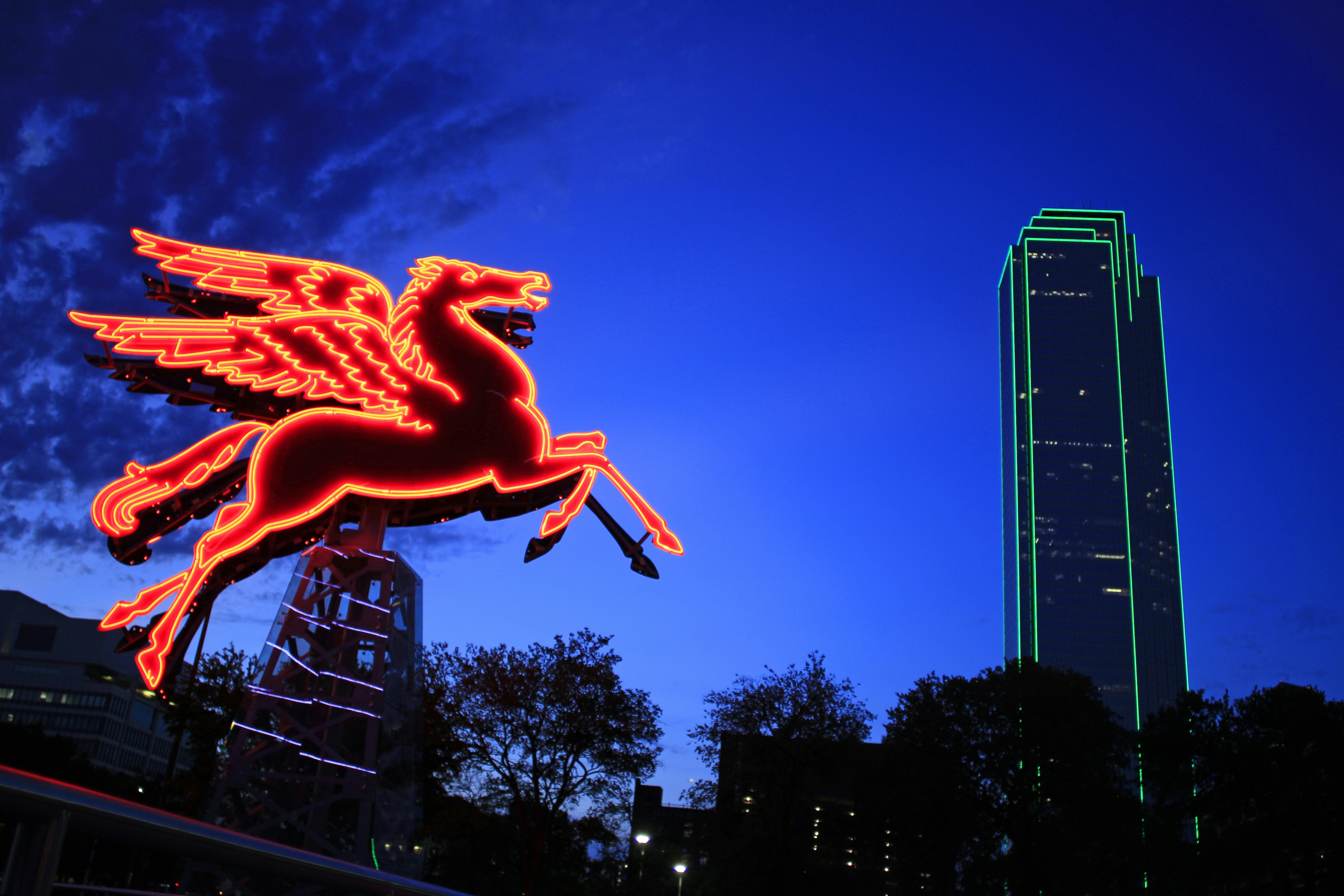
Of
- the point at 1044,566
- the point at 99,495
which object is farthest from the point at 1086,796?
the point at 1044,566

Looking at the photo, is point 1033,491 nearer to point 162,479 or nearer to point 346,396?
point 346,396

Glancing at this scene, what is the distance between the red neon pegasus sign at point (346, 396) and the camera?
19.0 meters

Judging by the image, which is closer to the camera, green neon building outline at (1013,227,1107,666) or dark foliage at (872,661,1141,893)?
dark foliage at (872,661,1141,893)

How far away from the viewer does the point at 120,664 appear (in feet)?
506

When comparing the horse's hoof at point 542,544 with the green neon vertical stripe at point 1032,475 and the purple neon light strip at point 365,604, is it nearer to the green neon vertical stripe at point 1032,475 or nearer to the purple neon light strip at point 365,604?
the purple neon light strip at point 365,604

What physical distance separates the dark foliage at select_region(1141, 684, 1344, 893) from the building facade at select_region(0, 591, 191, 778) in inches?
4578

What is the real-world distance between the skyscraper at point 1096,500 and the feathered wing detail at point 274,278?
551 feet

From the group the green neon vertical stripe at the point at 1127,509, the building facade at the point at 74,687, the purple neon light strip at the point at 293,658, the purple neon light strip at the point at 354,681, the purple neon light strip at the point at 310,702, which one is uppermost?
the green neon vertical stripe at the point at 1127,509

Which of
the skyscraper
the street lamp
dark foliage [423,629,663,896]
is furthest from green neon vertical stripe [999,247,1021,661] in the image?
dark foliage [423,629,663,896]

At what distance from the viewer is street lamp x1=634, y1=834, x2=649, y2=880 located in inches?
2112

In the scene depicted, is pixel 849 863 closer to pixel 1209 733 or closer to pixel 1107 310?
pixel 1209 733

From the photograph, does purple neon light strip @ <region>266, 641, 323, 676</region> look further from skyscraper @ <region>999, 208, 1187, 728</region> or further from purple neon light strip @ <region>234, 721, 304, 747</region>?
skyscraper @ <region>999, 208, 1187, 728</region>

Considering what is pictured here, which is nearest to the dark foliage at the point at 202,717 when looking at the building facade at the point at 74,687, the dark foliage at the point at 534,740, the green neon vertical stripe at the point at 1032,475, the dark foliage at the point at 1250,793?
the dark foliage at the point at 534,740

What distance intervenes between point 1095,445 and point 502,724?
173 m
